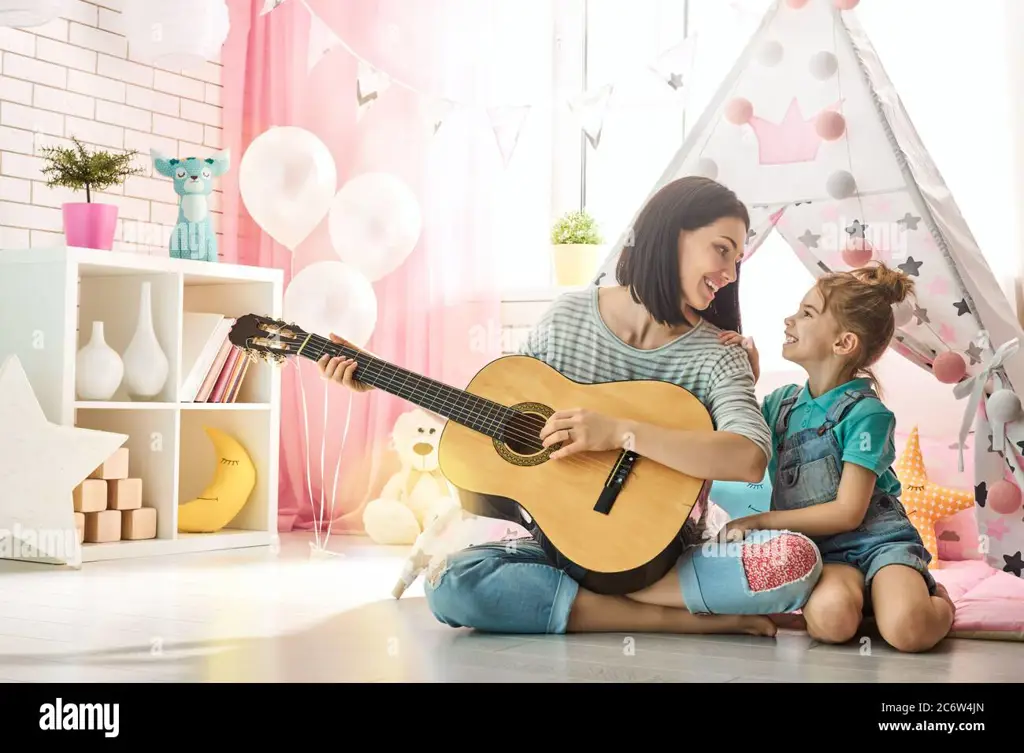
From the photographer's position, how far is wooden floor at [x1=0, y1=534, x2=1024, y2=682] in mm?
1843

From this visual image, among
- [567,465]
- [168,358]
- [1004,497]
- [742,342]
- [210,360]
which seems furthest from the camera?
[210,360]

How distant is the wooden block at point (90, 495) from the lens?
327 cm

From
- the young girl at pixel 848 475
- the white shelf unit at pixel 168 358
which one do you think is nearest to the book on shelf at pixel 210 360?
the white shelf unit at pixel 168 358

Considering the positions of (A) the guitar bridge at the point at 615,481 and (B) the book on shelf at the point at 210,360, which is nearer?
(A) the guitar bridge at the point at 615,481

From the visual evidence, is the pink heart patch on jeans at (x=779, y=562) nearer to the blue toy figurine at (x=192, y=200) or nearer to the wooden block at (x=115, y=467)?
the wooden block at (x=115, y=467)

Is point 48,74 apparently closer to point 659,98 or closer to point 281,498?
point 281,498

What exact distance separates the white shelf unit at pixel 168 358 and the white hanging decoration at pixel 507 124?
0.90 m

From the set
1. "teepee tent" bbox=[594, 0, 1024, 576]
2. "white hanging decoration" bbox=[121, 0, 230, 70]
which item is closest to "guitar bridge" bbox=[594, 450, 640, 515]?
"teepee tent" bbox=[594, 0, 1024, 576]

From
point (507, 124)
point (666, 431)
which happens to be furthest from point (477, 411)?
point (507, 124)

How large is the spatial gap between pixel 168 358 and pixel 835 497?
6.87ft

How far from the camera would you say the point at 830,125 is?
8.75ft

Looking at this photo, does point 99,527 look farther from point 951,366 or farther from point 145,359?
point 951,366

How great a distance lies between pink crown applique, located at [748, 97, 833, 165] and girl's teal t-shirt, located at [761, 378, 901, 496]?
61cm
